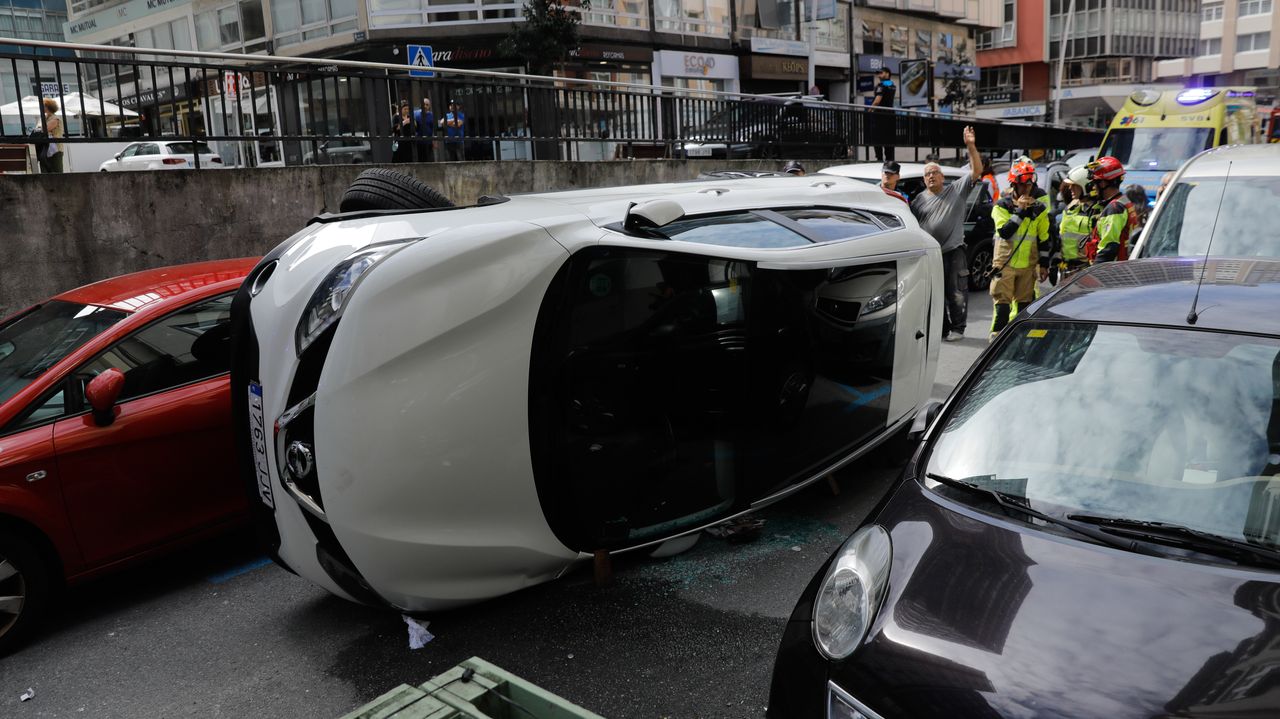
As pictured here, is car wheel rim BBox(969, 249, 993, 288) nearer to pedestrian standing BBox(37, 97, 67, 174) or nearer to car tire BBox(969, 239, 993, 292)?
car tire BBox(969, 239, 993, 292)

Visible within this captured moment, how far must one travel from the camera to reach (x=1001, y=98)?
230 feet

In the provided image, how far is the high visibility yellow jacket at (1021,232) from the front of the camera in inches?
346

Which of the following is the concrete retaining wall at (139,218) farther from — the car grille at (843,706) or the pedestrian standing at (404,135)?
the car grille at (843,706)

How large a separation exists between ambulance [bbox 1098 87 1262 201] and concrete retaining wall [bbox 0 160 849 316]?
13.0m

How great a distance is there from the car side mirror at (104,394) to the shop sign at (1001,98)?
74.3 m

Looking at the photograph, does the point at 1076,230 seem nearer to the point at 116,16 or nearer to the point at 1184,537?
the point at 1184,537

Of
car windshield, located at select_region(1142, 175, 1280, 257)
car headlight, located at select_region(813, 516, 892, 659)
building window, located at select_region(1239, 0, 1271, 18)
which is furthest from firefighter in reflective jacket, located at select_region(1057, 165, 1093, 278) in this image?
building window, located at select_region(1239, 0, 1271, 18)

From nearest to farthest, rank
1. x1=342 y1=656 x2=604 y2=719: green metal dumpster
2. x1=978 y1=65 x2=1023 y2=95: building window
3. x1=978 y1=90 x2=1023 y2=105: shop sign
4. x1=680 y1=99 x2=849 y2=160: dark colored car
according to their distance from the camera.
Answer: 1. x1=342 y1=656 x2=604 y2=719: green metal dumpster
2. x1=680 y1=99 x2=849 y2=160: dark colored car
3. x1=978 y1=90 x2=1023 y2=105: shop sign
4. x1=978 y1=65 x2=1023 y2=95: building window

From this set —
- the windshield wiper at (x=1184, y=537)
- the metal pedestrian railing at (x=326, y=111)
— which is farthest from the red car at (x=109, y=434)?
the windshield wiper at (x=1184, y=537)

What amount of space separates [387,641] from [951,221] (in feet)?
24.5

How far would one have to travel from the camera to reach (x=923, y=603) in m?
2.28

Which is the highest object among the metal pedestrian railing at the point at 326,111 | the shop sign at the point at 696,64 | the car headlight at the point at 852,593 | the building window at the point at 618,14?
the building window at the point at 618,14

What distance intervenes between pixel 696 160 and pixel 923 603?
494 inches

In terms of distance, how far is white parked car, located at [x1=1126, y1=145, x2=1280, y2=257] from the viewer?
609cm
